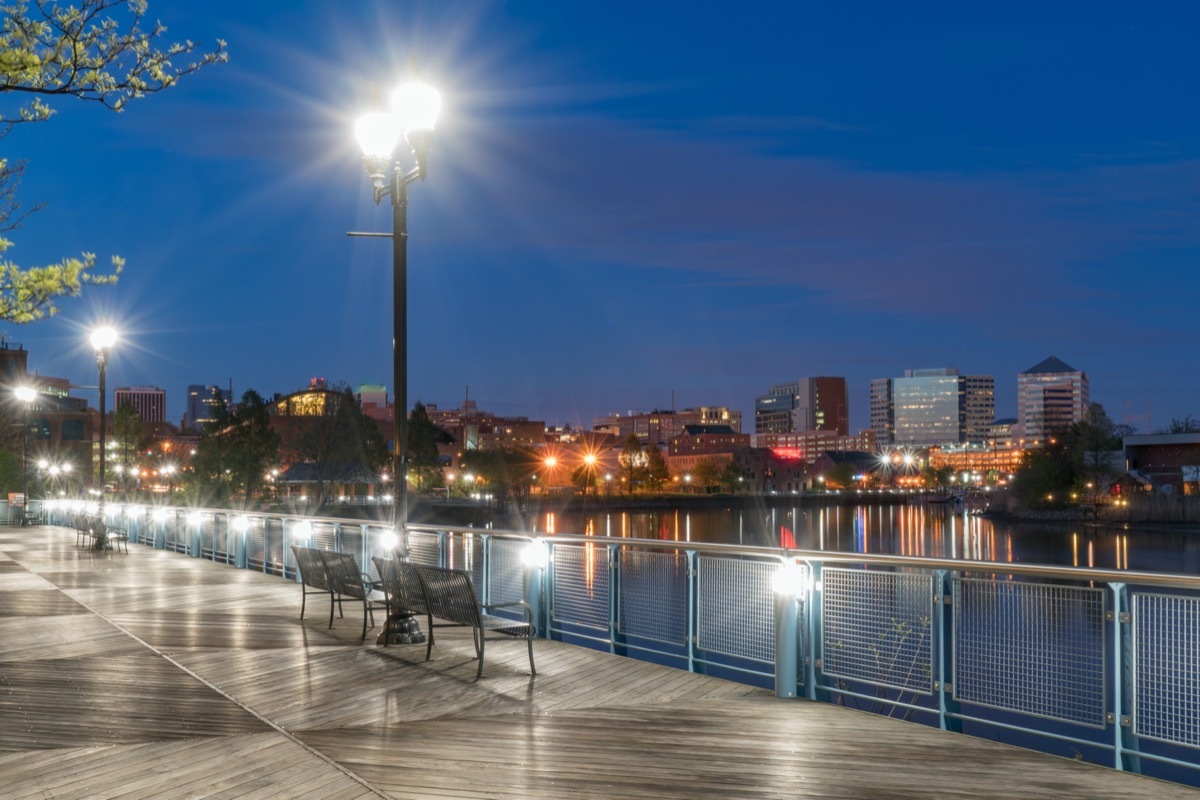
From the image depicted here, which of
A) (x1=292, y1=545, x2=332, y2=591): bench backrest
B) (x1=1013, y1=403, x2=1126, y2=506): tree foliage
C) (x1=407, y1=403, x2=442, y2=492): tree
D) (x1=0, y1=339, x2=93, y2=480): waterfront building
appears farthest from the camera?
(x1=1013, y1=403, x2=1126, y2=506): tree foliage

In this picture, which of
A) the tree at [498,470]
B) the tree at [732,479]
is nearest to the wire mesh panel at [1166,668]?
the tree at [498,470]

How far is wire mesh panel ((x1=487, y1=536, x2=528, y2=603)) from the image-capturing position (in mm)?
11461

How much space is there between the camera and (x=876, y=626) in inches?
318

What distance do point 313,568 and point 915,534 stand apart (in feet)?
281

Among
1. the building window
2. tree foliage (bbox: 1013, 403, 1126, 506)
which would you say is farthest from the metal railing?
tree foliage (bbox: 1013, 403, 1126, 506)

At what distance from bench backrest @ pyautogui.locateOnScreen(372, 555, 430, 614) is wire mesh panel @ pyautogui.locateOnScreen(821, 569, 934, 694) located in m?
3.61

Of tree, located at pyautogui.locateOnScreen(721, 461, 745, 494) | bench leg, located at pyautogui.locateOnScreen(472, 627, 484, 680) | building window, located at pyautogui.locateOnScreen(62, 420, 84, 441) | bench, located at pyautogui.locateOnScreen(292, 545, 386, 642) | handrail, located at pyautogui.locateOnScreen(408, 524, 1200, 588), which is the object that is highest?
building window, located at pyautogui.locateOnScreen(62, 420, 84, 441)

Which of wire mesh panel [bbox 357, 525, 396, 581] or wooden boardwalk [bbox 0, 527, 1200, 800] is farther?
wire mesh panel [bbox 357, 525, 396, 581]

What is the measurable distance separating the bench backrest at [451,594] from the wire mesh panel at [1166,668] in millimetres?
4807

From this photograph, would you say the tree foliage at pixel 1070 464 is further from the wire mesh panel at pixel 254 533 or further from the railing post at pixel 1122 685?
the railing post at pixel 1122 685

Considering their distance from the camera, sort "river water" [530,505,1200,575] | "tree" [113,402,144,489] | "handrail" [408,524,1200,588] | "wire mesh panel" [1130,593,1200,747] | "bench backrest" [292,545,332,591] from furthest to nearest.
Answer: "tree" [113,402,144,489], "river water" [530,505,1200,575], "bench backrest" [292,545,332,591], "handrail" [408,524,1200,588], "wire mesh panel" [1130,593,1200,747]

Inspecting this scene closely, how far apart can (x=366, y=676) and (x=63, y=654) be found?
10.8ft

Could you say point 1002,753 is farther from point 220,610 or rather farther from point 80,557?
point 80,557

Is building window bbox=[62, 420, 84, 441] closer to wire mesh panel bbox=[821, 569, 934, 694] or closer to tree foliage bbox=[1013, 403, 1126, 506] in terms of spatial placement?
wire mesh panel bbox=[821, 569, 934, 694]
